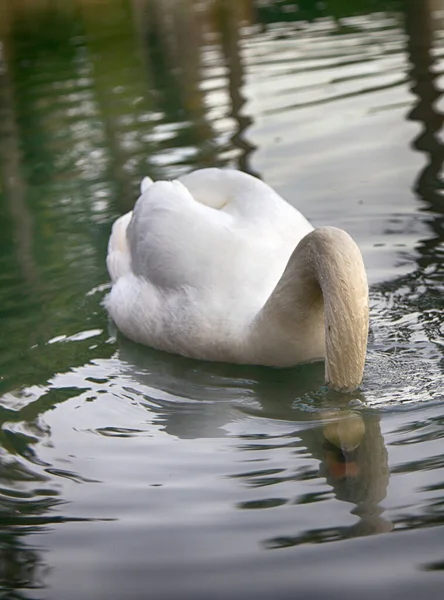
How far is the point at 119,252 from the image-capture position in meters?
6.82

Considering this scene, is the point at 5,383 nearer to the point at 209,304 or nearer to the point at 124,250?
the point at 209,304

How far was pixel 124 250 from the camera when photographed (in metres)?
6.85

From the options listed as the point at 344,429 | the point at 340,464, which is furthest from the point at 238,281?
the point at 340,464

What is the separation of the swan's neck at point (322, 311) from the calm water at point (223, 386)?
134 millimetres

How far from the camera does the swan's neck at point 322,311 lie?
15.0ft

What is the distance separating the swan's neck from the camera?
15.0 ft

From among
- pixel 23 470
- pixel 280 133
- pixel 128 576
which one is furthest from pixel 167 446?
pixel 280 133

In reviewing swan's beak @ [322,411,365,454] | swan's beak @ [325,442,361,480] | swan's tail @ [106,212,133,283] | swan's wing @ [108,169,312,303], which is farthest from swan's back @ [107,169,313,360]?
swan's beak @ [325,442,361,480]

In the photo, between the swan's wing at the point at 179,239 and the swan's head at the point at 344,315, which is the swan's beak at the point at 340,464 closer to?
the swan's head at the point at 344,315

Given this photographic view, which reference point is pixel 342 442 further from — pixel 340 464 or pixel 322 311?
pixel 322 311

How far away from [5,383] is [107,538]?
71.5 inches

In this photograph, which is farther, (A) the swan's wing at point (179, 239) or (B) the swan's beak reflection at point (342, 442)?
(A) the swan's wing at point (179, 239)

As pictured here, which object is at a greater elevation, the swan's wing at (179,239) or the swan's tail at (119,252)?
the swan's wing at (179,239)

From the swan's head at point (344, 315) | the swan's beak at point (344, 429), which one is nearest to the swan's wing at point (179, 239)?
the swan's head at point (344, 315)
